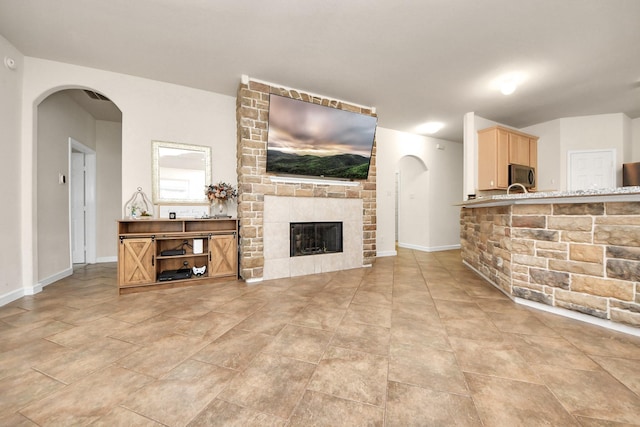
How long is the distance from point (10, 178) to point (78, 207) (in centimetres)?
213

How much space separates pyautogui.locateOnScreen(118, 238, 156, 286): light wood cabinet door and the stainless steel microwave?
5.69m

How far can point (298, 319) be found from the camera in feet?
6.93

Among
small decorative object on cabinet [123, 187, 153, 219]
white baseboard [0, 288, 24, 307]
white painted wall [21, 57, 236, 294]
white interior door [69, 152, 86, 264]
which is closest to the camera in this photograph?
white baseboard [0, 288, 24, 307]

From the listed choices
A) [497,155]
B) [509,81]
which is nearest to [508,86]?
[509,81]

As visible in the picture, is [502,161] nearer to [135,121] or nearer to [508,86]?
[508,86]

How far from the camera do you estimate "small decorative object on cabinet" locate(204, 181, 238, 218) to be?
3.40 meters

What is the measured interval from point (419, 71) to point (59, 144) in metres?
5.16

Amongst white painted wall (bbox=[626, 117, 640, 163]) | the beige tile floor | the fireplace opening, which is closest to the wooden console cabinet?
the beige tile floor

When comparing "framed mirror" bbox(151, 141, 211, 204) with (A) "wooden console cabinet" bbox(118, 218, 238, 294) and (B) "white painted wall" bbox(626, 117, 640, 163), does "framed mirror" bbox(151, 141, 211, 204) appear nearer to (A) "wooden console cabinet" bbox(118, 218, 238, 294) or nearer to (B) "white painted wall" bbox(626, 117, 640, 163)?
(A) "wooden console cabinet" bbox(118, 218, 238, 294)

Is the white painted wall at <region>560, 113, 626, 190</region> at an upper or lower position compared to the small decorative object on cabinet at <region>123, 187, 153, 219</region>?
upper

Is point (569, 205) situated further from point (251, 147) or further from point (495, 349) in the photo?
point (251, 147)

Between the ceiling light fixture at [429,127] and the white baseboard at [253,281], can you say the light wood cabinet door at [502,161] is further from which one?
the white baseboard at [253,281]

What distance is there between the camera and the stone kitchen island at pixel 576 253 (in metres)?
1.82

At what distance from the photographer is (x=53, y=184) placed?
133 inches
